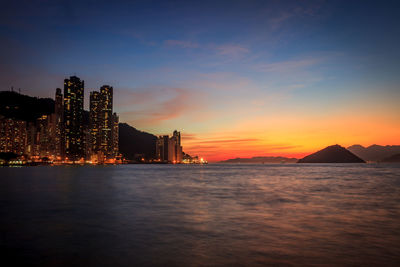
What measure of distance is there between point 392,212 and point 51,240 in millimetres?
26325

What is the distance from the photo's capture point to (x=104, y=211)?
2716 cm

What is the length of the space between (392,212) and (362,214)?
3.57 m

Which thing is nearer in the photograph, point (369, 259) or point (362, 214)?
point (369, 259)

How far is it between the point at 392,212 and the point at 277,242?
16409mm

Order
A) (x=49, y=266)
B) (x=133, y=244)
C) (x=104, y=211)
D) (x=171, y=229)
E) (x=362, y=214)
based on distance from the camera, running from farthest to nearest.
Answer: (x=104, y=211) < (x=362, y=214) < (x=171, y=229) < (x=133, y=244) < (x=49, y=266)

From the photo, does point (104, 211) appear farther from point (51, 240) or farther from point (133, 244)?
point (133, 244)

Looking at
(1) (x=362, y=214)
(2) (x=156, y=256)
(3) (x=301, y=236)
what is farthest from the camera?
(1) (x=362, y=214)

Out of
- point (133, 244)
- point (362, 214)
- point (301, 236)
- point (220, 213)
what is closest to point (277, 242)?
point (301, 236)

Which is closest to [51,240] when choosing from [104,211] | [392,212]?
[104,211]

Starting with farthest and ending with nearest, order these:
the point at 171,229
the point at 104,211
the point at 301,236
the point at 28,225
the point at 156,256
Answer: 1. the point at 104,211
2. the point at 28,225
3. the point at 171,229
4. the point at 301,236
5. the point at 156,256

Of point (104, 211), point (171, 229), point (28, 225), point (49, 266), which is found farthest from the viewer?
point (104, 211)

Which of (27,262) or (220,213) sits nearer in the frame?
(27,262)

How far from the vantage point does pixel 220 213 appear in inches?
996

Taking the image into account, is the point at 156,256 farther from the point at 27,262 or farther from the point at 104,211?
the point at 104,211
